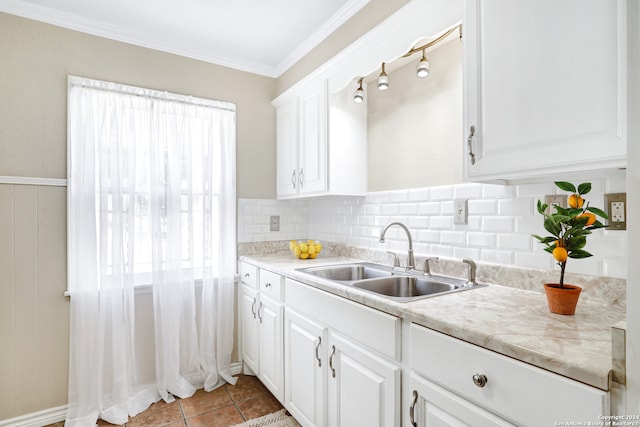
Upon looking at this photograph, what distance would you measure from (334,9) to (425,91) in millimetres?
771

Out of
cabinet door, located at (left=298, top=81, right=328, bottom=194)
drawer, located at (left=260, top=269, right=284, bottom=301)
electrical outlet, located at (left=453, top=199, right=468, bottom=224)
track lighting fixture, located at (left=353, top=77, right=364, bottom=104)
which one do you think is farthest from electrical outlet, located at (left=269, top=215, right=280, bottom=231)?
electrical outlet, located at (left=453, top=199, right=468, bottom=224)

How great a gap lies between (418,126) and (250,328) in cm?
183

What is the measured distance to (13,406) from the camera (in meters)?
Answer: 2.02

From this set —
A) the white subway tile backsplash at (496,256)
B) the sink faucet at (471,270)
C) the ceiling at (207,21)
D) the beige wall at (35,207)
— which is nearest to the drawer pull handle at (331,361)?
the sink faucet at (471,270)

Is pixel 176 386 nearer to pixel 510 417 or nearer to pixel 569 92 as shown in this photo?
pixel 510 417

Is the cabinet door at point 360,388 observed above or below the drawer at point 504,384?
below

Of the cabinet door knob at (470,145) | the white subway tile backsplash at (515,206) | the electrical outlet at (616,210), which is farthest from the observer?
the white subway tile backsplash at (515,206)

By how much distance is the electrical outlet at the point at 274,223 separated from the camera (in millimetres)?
2926

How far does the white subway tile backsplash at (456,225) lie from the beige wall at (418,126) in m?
0.11

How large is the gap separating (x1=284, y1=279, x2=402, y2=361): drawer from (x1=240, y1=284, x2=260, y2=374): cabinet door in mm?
559

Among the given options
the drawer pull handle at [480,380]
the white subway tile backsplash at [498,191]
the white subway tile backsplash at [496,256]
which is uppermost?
the white subway tile backsplash at [498,191]

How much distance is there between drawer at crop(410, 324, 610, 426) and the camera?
0.76 m

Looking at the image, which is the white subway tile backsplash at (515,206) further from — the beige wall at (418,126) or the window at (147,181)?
the window at (147,181)

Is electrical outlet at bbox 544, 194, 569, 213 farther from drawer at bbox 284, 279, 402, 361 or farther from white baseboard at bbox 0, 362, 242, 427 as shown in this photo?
white baseboard at bbox 0, 362, 242, 427
